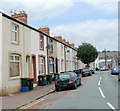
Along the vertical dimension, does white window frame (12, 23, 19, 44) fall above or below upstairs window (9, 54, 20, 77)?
above

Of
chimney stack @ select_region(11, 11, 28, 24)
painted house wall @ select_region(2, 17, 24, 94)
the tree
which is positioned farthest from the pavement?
the tree

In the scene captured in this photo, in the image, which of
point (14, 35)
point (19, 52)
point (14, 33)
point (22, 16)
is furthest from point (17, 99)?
point (22, 16)

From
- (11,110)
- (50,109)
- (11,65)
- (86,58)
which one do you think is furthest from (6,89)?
(86,58)

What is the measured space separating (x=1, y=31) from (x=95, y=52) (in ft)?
105

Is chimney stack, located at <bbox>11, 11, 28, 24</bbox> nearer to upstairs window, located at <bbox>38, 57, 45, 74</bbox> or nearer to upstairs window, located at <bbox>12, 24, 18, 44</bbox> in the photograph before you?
upstairs window, located at <bbox>12, 24, 18, 44</bbox>

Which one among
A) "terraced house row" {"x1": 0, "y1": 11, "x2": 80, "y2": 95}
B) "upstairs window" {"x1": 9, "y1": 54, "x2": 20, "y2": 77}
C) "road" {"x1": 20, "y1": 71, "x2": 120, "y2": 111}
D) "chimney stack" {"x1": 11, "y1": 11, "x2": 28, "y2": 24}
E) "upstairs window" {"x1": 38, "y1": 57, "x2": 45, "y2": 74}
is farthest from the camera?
"upstairs window" {"x1": 38, "y1": 57, "x2": 45, "y2": 74}

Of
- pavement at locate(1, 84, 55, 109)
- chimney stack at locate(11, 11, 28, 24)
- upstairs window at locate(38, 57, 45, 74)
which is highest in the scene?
chimney stack at locate(11, 11, 28, 24)

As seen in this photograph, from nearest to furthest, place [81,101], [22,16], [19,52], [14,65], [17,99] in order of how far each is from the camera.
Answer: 1. [81,101]
2. [17,99]
3. [14,65]
4. [19,52]
5. [22,16]

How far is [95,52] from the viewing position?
1699 inches

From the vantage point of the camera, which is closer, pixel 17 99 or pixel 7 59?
pixel 17 99

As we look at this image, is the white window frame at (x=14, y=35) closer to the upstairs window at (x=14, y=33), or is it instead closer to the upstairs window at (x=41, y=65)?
the upstairs window at (x=14, y=33)

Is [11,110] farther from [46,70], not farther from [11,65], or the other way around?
[46,70]

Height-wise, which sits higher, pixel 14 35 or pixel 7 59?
pixel 14 35

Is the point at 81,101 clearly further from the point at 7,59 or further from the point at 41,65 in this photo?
the point at 41,65
